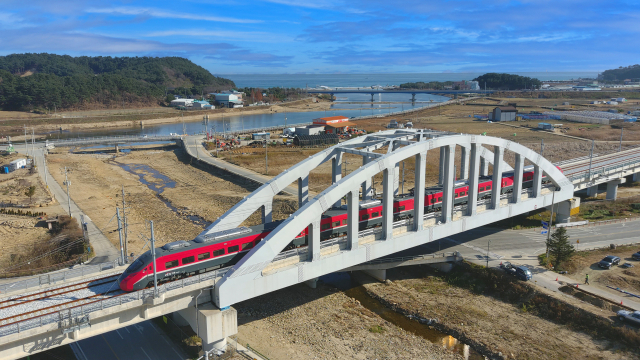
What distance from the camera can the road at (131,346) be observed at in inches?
945

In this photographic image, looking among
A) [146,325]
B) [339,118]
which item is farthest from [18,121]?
[146,325]

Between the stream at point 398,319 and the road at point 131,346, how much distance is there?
41.5 ft

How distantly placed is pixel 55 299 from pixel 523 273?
28401 millimetres

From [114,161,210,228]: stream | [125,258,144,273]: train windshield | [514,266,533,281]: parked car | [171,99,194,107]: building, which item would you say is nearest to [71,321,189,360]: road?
[125,258,144,273]: train windshield

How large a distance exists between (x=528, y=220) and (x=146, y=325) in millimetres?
35564

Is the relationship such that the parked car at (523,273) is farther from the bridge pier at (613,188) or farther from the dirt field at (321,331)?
the bridge pier at (613,188)

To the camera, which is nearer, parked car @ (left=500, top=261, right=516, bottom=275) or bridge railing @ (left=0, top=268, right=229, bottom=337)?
bridge railing @ (left=0, top=268, right=229, bottom=337)

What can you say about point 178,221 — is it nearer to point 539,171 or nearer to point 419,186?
point 419,186

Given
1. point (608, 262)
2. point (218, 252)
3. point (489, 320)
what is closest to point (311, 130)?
point (608, 262)

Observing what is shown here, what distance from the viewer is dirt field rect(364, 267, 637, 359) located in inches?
982

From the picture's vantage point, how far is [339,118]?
355 feet

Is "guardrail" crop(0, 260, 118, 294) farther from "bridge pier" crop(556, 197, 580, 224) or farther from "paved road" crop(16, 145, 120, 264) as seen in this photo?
"bridge pier" crop(556, 197, 580, 224)

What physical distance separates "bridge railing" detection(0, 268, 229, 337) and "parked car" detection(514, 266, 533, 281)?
21.2 m

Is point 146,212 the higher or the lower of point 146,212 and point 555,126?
the lower
